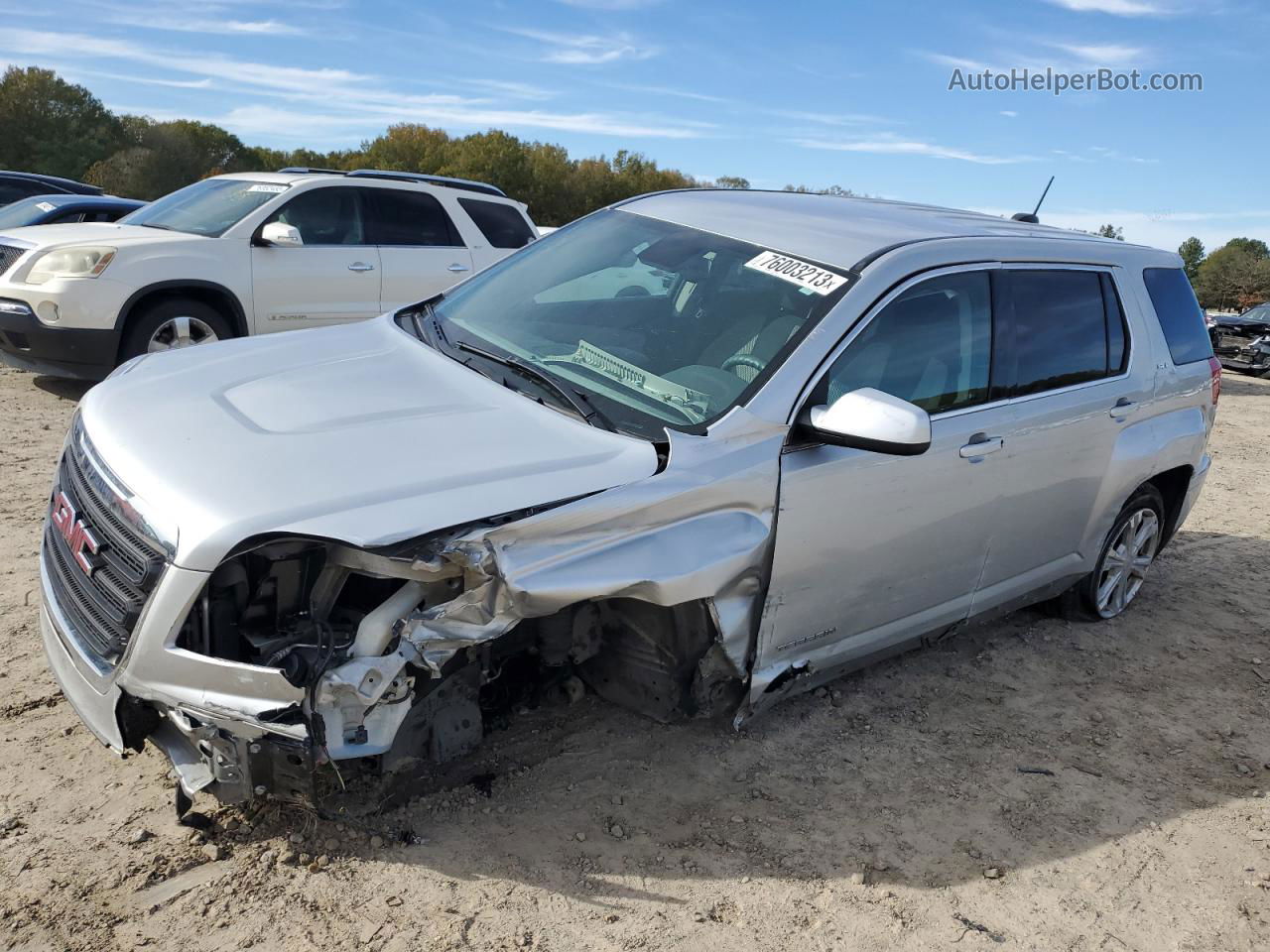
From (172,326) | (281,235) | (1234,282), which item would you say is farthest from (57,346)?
(1234,282)

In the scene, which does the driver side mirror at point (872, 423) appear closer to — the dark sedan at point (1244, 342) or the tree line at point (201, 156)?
the dark sedan at point (1244, 342)

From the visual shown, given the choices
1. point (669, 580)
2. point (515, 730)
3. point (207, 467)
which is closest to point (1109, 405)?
point (669, 580)

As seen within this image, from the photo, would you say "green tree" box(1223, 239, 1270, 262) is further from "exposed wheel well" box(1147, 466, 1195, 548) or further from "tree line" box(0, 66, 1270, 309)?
"exposed wheel well" box(1147, 466, 1195, 548)

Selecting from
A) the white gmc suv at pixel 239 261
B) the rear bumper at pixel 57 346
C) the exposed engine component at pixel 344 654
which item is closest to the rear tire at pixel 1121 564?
the exposed engine component at pixel 344 654

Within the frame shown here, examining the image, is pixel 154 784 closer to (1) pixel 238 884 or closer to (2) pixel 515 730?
(1) pixel 238 884

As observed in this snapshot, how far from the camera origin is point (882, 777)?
3.60 meters

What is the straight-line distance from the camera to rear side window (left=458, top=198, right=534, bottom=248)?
938 centimetres

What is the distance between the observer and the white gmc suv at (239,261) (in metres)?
7.28

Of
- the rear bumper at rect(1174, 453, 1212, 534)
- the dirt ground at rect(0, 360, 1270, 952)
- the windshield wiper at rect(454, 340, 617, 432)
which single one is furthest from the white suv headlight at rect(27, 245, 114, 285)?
the rear bumper at rect(1174, 453, 1212, 534)

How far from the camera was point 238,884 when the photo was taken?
271 centimetres

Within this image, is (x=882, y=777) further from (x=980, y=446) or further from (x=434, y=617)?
(x=434, y=617)

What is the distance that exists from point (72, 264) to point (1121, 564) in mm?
7018

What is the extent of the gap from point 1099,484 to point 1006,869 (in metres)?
1.99

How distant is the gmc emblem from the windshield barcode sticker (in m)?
2.27
